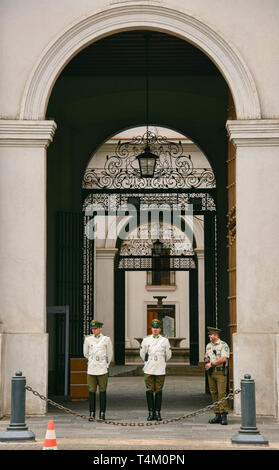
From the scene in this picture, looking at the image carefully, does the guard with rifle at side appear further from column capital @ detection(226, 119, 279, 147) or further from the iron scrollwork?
the iron scrollwork

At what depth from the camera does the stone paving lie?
34.3 ft

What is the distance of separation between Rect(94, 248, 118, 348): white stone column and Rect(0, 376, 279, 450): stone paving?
14857 mm

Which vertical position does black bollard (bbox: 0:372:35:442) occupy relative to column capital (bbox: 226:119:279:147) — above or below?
below

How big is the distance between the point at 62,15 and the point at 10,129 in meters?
1.91

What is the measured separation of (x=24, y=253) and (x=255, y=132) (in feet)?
12.6

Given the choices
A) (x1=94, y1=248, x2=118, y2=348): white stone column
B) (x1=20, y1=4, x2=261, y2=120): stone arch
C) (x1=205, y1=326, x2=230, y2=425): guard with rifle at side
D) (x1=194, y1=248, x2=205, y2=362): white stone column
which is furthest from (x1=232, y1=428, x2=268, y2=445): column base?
(x1=94, y1=248, x2=118, y2=348): white stone column

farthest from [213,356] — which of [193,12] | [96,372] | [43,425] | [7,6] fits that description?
[7,6]

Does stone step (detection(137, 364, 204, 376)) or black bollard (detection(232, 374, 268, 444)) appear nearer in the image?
black bollard (detection(232, 374, 268, 444))

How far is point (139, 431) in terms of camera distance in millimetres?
12102

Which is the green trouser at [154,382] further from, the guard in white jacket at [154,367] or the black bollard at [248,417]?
the black bollard at [248,417]

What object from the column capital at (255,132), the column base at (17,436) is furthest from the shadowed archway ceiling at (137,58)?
the column base at (17,436)

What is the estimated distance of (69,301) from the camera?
19.2m

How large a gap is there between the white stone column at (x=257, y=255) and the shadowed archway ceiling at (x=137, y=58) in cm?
383

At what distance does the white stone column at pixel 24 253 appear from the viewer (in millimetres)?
13609
